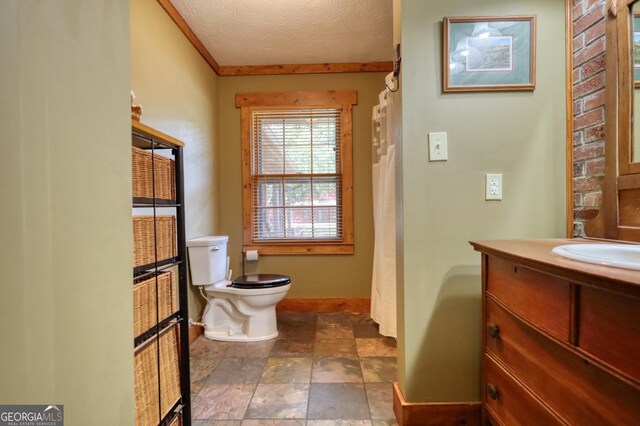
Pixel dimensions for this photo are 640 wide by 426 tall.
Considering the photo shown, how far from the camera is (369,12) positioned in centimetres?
207

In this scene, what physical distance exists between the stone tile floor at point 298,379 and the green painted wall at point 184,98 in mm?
587

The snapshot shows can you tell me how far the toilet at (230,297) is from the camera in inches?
85.5

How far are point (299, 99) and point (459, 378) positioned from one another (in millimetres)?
2616

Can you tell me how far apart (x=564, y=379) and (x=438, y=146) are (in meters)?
0.93

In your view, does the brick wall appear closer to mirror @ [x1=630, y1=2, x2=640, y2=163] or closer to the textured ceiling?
mirror @ [x1=630, y1=2, x2=640, y2=163]

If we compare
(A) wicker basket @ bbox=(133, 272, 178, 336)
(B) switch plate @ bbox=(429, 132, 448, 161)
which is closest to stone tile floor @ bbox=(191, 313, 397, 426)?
(A) wicker basket @ bbox=(133, 272, 178, 336)

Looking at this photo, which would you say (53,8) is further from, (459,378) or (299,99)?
(299,99)

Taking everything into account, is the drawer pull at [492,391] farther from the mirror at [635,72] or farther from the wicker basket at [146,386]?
the wicker basket at [146,386]

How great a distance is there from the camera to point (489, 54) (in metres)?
1.27

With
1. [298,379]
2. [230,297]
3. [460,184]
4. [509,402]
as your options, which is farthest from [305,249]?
[509,402]

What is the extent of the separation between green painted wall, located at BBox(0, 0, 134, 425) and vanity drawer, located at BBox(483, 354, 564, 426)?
1139 millimetres

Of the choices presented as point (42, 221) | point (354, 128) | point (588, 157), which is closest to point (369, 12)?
point (354, 128)

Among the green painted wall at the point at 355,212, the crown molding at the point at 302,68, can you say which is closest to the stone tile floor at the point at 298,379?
the green painted wall at the point at 355,212

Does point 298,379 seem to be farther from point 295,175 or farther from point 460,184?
point 295,175
